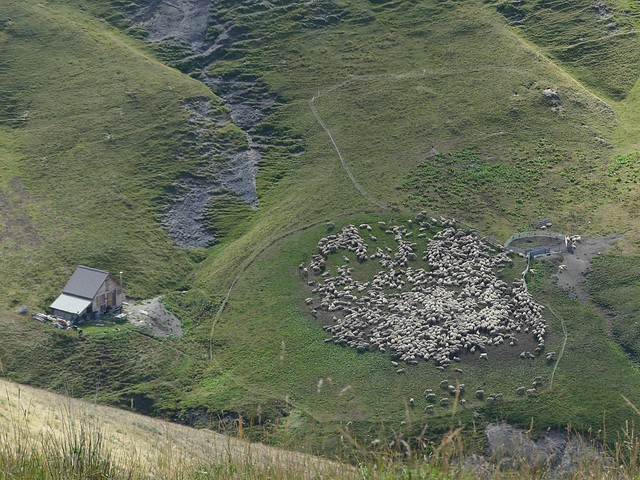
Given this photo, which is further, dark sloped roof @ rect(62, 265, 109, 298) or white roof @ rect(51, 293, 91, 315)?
dark sloped roof @ rect(62, 265, 109, 298)

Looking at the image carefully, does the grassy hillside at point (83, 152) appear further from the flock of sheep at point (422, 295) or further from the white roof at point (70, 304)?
the flock of sheep at point (422, 295)

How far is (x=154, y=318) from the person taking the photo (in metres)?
65.8

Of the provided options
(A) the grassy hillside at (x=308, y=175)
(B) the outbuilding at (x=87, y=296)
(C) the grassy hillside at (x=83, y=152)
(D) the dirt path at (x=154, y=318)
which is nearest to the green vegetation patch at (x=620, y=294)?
(A) the grassy hillside at (x=308, y=175)

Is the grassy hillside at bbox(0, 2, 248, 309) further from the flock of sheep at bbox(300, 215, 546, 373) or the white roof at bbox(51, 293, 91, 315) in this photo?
the flock of sheep at bbox(300, 215, 546, 373)

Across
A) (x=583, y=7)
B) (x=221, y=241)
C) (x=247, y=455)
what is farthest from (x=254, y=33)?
(x=247, y=455)

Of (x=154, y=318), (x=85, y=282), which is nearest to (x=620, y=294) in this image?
(x=154, y=318)

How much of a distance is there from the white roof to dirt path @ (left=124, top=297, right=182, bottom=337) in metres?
4.48

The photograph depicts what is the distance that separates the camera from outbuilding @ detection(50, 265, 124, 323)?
207 feet

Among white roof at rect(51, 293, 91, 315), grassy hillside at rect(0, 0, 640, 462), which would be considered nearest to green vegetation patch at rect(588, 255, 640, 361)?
grassy hillside at rect(0, 0, 640, 462)

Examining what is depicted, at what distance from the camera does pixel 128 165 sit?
295 feet

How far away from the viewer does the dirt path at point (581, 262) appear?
62.1 m

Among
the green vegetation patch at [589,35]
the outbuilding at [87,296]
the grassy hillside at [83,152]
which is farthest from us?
the green vegetation patch at [589,35]

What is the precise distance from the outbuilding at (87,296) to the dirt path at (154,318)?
6.51 ft

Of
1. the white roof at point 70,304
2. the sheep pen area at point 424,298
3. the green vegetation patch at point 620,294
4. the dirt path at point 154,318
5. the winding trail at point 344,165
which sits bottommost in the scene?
the dirt path at point 154,318
